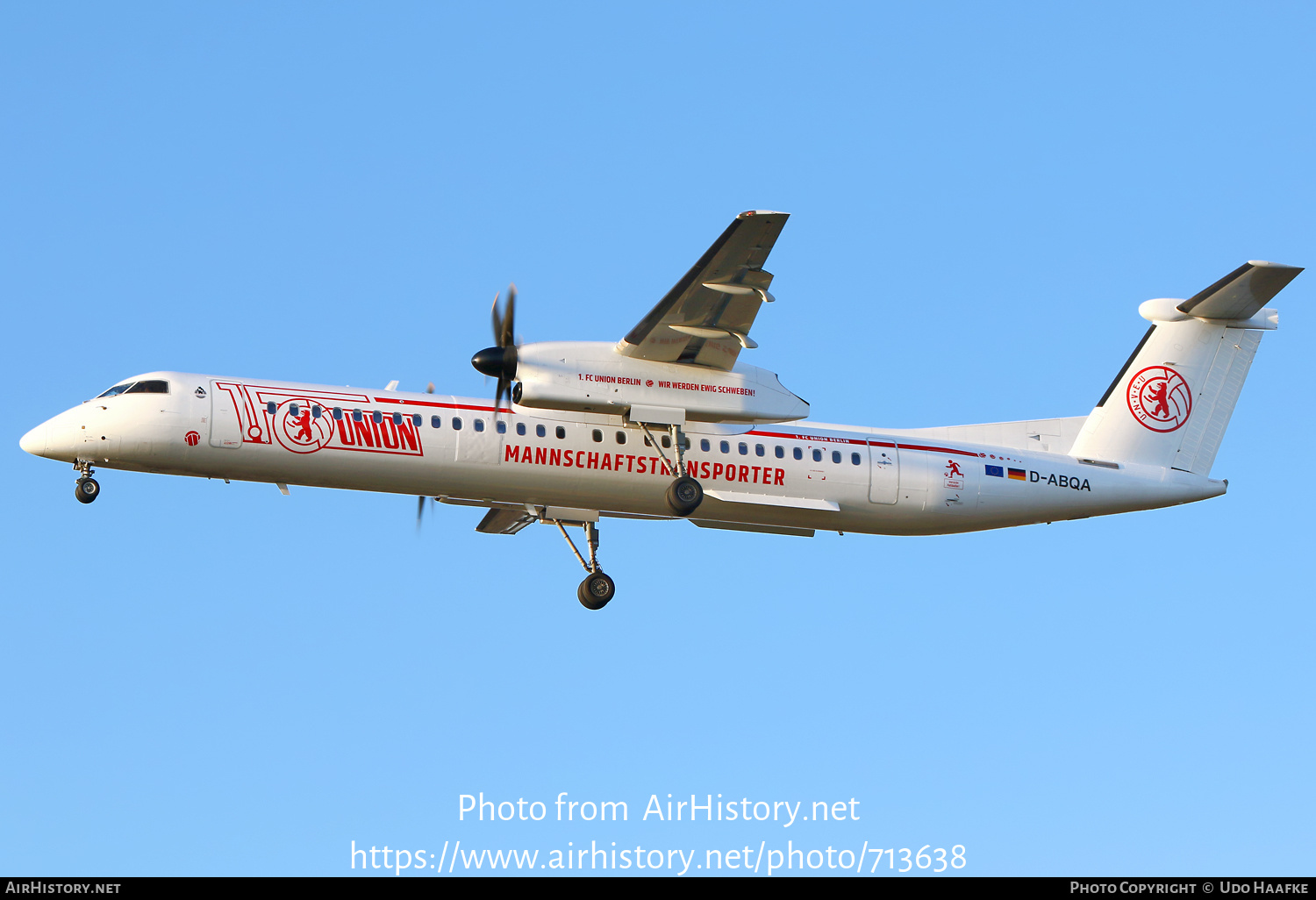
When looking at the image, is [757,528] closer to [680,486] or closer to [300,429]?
[680,486]

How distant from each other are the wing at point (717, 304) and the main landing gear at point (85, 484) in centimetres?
762

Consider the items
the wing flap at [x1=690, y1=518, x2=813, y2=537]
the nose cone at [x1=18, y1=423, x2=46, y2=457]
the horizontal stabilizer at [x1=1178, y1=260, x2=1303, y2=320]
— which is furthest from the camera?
the horizontal stabilizer at [x1=1178, y1=260, x2=1303, y2=320]

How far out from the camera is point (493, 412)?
828 inches

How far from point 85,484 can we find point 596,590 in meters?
7.67

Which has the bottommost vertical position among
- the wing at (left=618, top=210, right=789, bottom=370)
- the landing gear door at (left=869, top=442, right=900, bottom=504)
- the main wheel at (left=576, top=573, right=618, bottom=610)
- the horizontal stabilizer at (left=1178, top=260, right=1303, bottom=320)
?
the main wheel at (left=576, top=573, right=618, bottom=610)

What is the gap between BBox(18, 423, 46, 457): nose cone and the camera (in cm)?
1984

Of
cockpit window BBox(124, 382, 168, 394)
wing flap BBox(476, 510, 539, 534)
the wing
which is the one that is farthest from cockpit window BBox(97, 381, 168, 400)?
the wing

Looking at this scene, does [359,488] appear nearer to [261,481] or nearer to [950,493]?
[261,481]

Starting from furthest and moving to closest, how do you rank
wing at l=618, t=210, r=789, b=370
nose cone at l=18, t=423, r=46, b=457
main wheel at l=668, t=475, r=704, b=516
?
main wheel at l=668, t=475, r=704, b=516 → nose cone at l=18, t=423, r=46, b=457 → wing at l=618, t=210, r=789, b=370

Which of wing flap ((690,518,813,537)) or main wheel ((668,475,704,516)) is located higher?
main wheel ((668,475,704,516))

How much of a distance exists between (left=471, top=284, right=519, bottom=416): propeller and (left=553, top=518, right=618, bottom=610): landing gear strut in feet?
9.85

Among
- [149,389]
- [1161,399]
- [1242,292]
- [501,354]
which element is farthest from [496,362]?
[1242,292]

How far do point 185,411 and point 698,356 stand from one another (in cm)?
730

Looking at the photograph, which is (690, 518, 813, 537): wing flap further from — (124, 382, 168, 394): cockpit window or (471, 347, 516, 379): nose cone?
(124, 382, 168, 394): cockpit window
